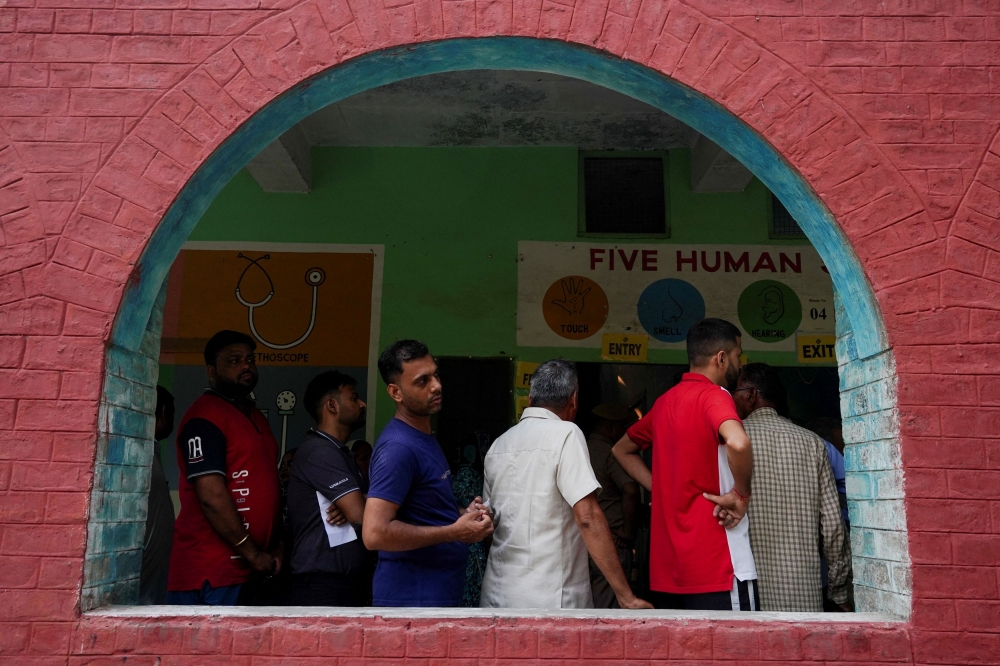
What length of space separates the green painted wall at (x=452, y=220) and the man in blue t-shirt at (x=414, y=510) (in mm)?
3099

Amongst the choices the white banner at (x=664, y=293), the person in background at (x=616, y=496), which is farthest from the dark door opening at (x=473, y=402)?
the person in background at (x=616, y=496)

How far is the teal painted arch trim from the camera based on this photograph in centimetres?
318

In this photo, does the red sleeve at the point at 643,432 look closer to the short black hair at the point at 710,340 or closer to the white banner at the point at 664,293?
the short black hair at the point at 710,340

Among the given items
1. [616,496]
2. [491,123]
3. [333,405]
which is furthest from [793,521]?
[491,123]

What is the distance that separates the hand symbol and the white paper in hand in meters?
3.28

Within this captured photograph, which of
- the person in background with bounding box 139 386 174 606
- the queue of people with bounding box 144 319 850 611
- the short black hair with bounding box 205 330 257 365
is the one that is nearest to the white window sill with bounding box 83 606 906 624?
the queue of people with bounding box 144 319 850 611

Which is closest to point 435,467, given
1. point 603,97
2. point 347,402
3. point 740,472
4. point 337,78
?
point 347,402

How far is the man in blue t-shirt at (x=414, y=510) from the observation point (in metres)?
3.23

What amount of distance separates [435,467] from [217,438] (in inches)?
44.5

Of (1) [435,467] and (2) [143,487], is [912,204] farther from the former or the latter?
(2) [143,487]

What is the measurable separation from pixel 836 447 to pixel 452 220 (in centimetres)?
332

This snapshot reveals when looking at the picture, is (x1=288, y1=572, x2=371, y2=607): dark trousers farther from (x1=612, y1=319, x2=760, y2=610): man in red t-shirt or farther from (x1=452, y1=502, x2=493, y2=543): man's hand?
(x1=612, y1=319, x2=760, y2=610): man in red t-shirt

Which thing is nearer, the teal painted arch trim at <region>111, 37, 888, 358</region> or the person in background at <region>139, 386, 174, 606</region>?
the teal painted arch trim at <region>111, 37, 888, 358</region>

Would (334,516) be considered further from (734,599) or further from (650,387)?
(650,387)
